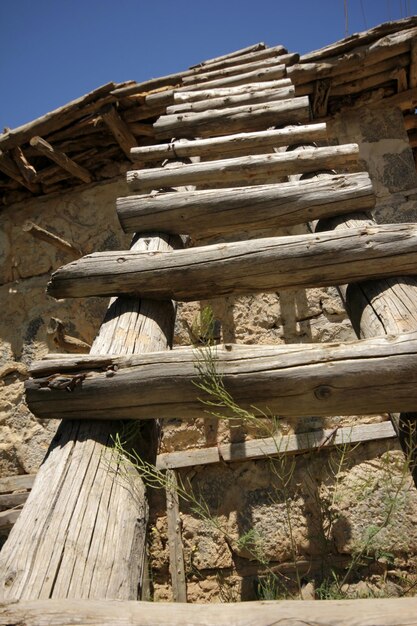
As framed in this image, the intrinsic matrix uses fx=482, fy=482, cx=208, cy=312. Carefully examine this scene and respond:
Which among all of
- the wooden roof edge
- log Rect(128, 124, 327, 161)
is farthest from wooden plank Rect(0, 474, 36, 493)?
the wooden roof edge

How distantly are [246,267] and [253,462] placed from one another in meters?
1.54

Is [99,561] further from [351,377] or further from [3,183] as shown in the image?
[3,183]

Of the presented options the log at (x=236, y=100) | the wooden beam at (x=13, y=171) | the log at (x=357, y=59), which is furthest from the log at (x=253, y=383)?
the wooden beam at (x=13, y=171)

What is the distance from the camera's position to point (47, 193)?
408 centimetres

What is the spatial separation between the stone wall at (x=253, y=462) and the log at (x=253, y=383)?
65 centimetres

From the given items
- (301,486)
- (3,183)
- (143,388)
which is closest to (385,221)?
(301,486)

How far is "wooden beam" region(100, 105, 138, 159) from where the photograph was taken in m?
3.43

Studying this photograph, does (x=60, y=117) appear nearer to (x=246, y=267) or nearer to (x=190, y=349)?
(x=246, y=267)

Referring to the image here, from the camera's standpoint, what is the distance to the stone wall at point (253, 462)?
7.68 ft

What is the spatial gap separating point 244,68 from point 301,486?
2.57 m

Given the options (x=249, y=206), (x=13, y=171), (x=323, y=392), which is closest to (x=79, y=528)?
(x=323, y=392)

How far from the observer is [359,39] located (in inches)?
125

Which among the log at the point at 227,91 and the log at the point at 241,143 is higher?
the log at the point at 227,91

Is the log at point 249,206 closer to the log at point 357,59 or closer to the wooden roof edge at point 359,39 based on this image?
the log at point 357,59
